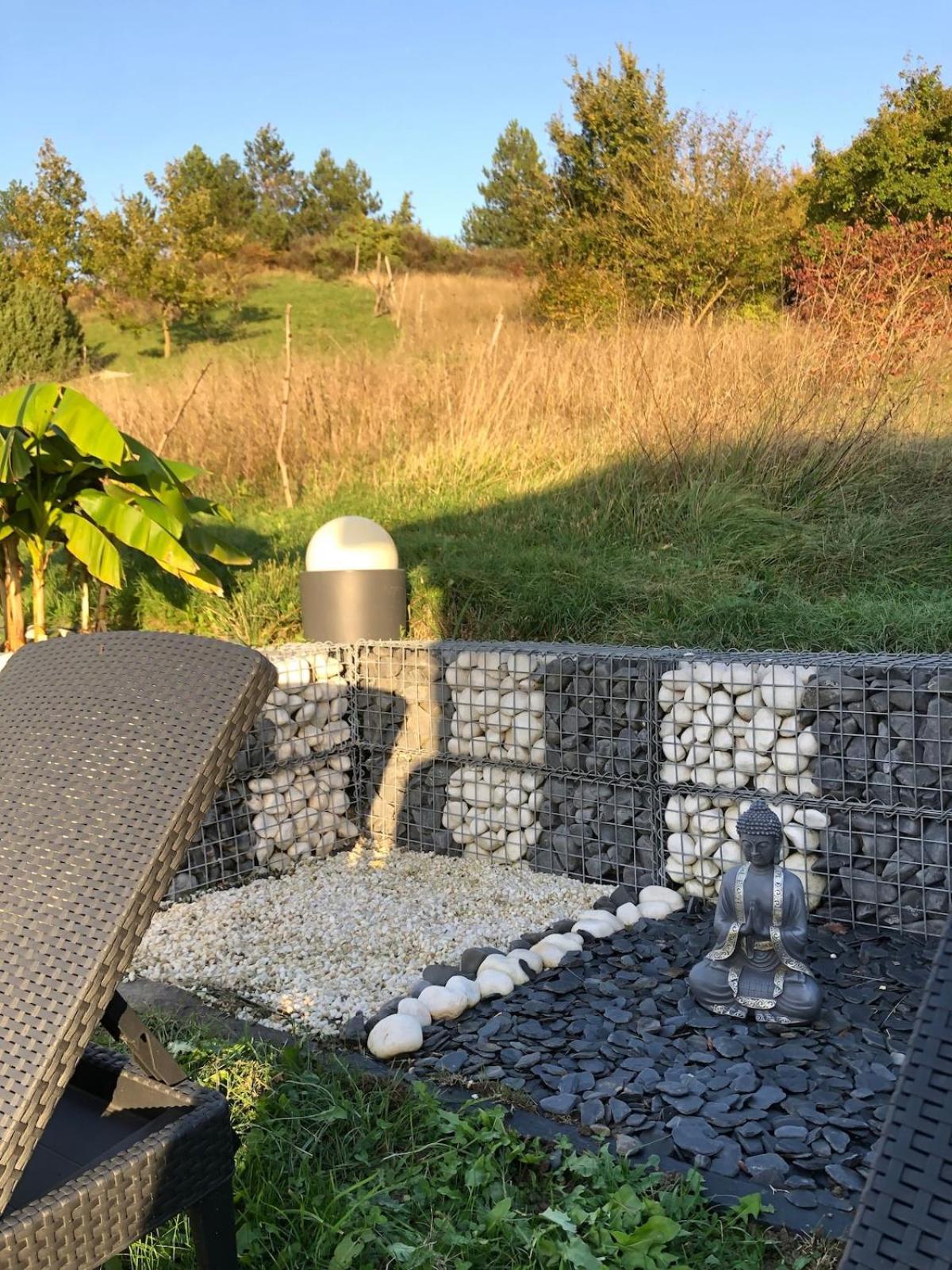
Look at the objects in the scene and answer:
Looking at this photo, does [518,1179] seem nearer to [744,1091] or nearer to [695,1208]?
[695,1208]

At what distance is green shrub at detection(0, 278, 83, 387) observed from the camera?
18.4 m

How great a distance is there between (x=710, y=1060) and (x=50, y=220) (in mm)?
24338

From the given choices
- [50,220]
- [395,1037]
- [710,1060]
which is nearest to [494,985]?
[395,1037]

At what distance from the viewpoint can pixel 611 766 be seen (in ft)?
12.0

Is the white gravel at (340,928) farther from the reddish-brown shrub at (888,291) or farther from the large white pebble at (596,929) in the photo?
the reddish-brown shrub at (888,291)

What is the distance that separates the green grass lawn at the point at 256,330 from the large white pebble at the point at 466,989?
16.3 m

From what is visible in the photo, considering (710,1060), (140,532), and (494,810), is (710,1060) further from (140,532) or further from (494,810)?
(140,532)

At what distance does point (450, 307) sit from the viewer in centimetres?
1758

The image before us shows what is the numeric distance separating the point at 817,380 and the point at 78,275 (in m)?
21.8

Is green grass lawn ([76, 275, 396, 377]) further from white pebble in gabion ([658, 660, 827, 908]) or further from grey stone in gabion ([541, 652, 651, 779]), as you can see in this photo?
white pebble in gabion ([658, 660, 827, 908])

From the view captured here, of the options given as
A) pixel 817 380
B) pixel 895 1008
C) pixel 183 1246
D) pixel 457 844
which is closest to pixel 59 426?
pixel 457 844

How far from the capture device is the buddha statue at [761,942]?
99.7 inches

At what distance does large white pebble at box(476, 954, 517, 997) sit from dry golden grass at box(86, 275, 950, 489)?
3.97 metres

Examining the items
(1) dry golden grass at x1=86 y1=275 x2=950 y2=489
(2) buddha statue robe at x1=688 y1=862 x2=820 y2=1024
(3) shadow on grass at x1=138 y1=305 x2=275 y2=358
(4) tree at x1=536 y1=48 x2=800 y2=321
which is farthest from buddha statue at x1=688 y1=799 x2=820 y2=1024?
(3) shadow on grass at x1=138 y1=305 x2=275 y2=358
